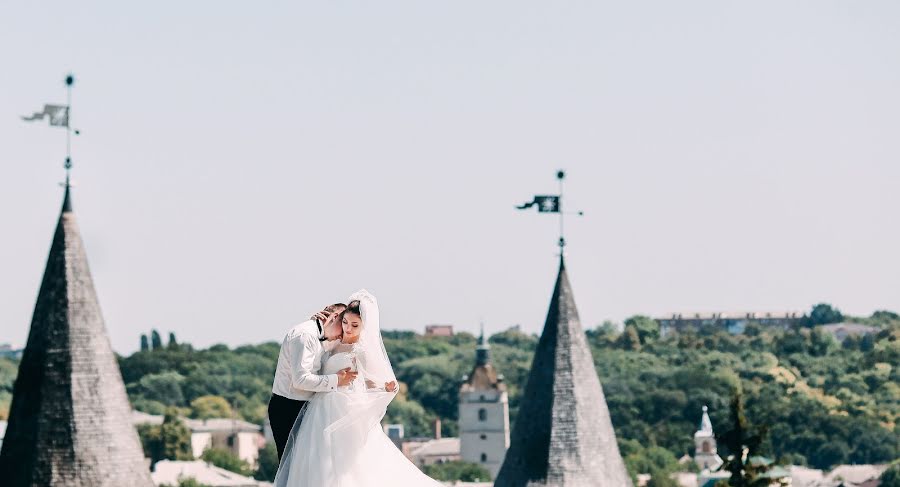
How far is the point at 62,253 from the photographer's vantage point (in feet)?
113

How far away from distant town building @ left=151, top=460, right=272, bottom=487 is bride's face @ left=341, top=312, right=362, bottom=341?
157m

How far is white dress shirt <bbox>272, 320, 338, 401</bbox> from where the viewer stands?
13219 millimetres

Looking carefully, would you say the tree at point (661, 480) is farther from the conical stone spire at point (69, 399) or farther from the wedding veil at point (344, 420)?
the wedding veil at point (344, 420)

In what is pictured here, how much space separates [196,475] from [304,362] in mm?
168562

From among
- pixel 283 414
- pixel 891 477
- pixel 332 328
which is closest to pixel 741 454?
pixel 283 414

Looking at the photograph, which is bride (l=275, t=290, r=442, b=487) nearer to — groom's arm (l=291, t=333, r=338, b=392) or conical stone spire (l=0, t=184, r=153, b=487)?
groom's arm (l=291, t=333, r=338, b=392)

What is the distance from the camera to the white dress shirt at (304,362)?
43.4ft

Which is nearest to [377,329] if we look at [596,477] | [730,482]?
[596,477]

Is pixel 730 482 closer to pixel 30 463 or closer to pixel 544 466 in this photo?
pixel 544 466

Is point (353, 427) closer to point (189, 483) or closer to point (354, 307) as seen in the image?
point (354, 307)

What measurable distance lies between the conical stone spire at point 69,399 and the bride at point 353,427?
770 inches

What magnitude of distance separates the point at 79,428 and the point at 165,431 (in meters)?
165

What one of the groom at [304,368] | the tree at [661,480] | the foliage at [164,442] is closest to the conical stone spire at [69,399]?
the groom at [304,368]

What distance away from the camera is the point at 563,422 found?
38.9 m
